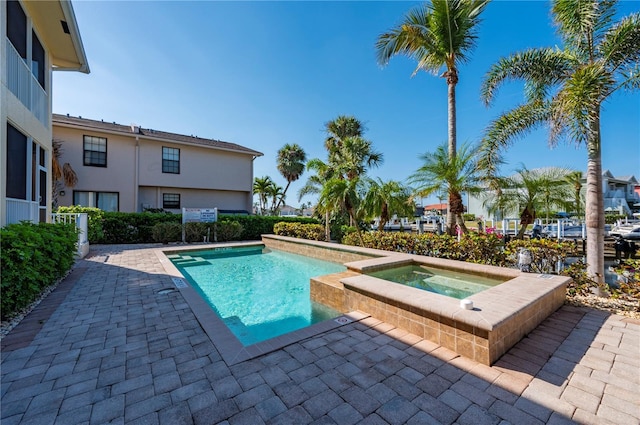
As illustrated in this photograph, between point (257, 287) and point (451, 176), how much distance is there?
263 inches

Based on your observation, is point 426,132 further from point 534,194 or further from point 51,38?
point 51,38

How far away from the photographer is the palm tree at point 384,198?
11.4 meters

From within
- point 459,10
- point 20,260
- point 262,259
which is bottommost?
point 262,259

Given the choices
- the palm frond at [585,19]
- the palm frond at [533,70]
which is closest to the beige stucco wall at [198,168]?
the palm frond at [533,70]

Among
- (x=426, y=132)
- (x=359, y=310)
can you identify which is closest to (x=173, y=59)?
(x=359, y=310)

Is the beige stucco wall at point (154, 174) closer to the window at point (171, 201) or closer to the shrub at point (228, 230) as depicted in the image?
the window at point (171, 201)

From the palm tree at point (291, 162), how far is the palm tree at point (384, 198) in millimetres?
18502

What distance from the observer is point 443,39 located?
30.1 ft

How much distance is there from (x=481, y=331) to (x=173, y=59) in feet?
41.6

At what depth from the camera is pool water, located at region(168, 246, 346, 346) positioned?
5.28m

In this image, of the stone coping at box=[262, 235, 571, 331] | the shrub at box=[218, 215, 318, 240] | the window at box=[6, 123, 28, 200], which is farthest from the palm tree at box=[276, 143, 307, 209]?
the stone coping at box=[262, 235, 571, 331]

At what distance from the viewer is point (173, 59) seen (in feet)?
33.9

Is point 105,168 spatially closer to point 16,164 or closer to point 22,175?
point 22,175

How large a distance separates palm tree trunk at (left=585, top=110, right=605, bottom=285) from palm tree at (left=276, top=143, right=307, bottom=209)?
25.2 meters
